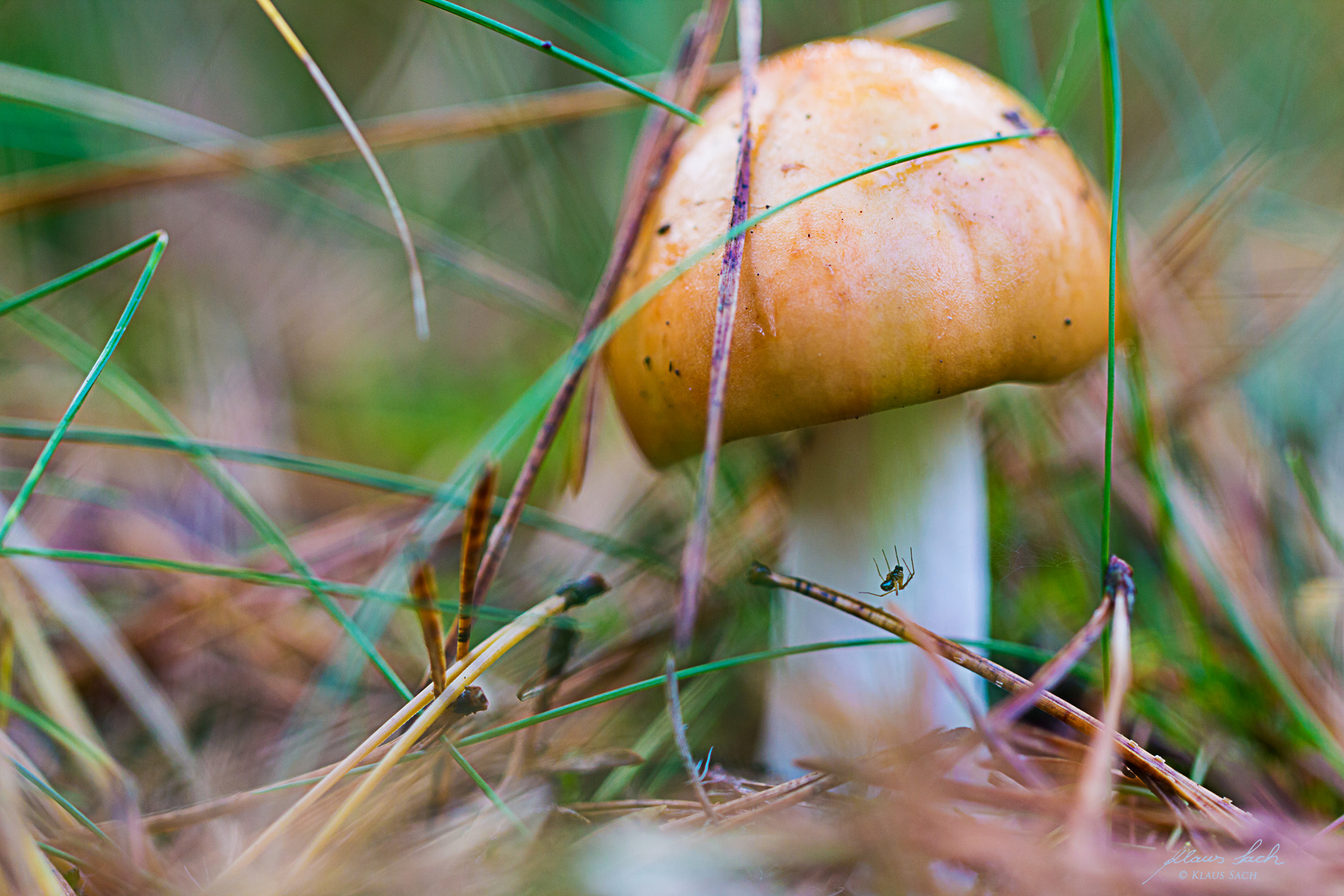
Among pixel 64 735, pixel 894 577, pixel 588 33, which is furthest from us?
pixel 588 33

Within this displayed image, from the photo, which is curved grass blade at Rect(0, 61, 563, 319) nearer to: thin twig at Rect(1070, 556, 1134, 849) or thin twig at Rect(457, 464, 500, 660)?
thin twig at Rect(457, 464, 500, 660)

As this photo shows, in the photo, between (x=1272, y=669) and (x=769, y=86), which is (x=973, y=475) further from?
(x=769, y=86)

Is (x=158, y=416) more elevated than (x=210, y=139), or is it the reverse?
(x=210, y=139)

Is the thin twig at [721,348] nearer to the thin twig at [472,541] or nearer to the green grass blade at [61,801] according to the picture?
the thin twig at [472,541]

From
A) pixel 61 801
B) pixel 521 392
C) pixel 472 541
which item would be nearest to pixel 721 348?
pixel 472 541

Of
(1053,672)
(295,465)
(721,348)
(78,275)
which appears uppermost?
(78,275)

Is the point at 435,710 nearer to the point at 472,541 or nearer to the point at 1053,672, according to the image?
the point at 472,541

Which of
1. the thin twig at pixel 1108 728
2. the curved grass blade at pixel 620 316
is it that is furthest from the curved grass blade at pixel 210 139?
the thin twig at pixel 1108 728
